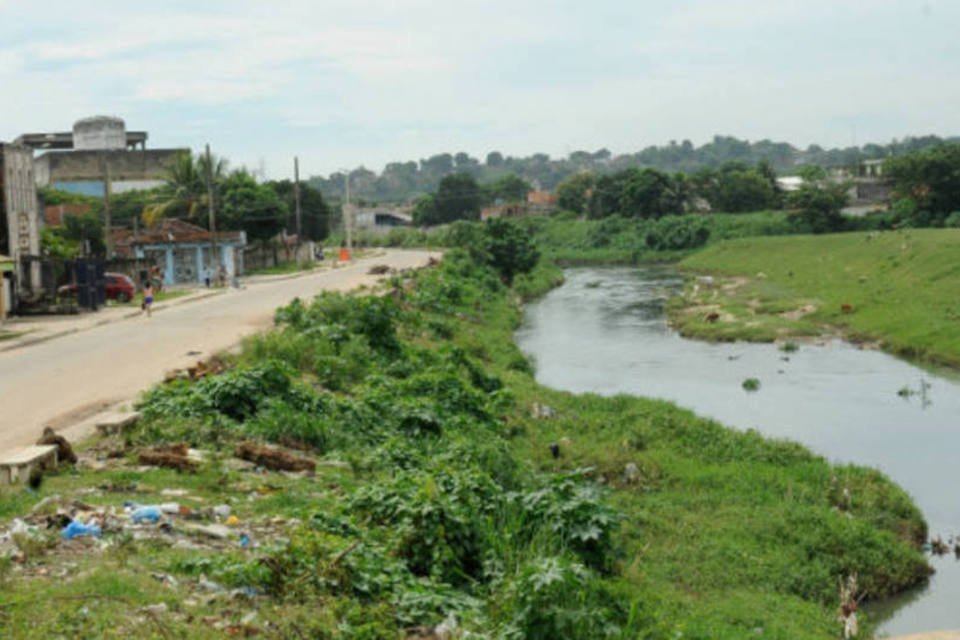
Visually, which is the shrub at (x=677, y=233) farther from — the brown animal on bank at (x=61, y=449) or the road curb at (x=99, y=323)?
the brown animal on bank at (x=61, y=449)

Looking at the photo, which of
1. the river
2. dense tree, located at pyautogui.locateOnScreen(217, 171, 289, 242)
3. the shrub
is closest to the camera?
the river

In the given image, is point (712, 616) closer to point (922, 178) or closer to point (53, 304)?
point (53, 304)

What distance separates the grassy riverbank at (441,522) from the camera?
Answer: 28.7 feet

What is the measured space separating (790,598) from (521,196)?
5285 inches

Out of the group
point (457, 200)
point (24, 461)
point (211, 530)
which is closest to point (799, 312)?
point (24, 461)

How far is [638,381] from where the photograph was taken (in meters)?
32.2

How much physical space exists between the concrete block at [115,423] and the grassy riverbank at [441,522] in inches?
14.2

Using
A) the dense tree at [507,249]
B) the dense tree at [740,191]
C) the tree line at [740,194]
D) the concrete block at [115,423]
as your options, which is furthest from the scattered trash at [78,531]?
the dense tree at [740,191]

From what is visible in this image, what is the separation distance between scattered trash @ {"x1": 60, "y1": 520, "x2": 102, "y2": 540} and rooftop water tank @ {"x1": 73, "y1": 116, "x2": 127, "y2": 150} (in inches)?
3156

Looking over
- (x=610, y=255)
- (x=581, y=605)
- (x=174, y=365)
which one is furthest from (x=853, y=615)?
(x=610, y=255)

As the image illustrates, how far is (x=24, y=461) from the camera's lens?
1207cm

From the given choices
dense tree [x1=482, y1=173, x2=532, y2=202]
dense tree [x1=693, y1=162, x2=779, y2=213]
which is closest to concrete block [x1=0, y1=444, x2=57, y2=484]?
dense tree [x1=693, y1=162, x2=779, y2=213]

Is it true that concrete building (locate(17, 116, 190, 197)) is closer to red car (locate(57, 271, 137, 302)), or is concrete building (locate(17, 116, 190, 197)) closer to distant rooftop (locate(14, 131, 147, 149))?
distant rooftop (locate(14, 131, 147, 149))

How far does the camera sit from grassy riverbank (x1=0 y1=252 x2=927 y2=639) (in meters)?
8.73
